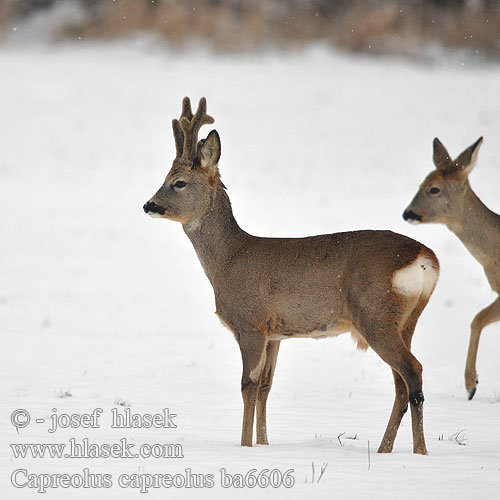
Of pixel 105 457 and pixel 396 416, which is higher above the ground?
pixel 396 416

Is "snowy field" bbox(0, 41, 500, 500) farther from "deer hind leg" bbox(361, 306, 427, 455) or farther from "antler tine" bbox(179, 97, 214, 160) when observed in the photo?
"antler tine" bbox(179, 97, 214, 160)

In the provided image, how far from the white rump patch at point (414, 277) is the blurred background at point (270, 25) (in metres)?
25.3

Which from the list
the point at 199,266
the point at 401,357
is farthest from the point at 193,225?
the point at 199,266

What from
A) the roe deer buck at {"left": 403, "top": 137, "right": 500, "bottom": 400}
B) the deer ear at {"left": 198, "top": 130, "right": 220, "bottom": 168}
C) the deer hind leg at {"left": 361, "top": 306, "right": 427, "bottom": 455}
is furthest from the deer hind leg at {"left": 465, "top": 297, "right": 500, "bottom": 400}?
the deer ear at {"left": 198, "top": 130, "right": 220, "bottom": 168}

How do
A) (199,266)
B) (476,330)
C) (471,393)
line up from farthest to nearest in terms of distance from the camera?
(199,266) < (476,330) < (471,393)

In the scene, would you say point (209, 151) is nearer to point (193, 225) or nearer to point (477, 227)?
point (193, 225)

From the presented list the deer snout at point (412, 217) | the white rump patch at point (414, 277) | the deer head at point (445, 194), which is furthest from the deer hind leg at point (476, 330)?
the white rump patch at point (414, 277)

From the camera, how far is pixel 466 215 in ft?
29.6

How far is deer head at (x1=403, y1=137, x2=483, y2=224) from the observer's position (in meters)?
9.07

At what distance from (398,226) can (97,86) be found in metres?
13.3

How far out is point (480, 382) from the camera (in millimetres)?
9047

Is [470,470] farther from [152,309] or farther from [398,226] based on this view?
[398,226]

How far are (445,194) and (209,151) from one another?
3292 millimetres

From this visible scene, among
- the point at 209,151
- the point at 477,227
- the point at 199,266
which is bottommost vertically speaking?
the point at 199,266
